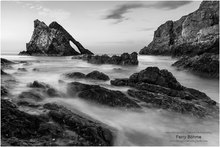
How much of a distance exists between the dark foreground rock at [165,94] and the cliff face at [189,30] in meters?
38.5

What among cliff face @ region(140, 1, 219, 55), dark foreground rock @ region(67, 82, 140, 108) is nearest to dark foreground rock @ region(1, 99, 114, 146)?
dark foreground rock @ region(67, 82, 140, 108)

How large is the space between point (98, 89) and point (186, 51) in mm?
45268

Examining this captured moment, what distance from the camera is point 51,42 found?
60.7 metres

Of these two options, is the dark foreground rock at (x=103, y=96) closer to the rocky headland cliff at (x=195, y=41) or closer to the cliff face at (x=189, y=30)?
the rocky headland cliff at (x=195, y=41)

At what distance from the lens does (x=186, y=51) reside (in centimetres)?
5103

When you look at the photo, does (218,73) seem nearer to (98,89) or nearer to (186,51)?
(98,89)

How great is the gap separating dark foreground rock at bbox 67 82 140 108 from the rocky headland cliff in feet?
51.7

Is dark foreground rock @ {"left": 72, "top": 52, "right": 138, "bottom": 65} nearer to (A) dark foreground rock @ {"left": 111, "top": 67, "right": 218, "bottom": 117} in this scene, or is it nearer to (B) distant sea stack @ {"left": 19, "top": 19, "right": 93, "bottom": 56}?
(A) dark foreground rock @ {"left": 111, "top": 67, "right": 218, "bottom": 117}

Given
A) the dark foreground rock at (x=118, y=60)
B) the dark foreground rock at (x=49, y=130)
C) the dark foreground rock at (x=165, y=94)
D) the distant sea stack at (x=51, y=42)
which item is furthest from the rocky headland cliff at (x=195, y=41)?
the distant sea stack at (x=51, y=42)

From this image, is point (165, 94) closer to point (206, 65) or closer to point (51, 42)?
point (206, 65)

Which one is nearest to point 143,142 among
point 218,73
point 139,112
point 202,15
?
point 139,112

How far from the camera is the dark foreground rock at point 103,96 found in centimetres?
935

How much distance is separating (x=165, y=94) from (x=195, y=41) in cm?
4858

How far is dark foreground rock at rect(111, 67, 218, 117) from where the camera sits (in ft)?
30.9
